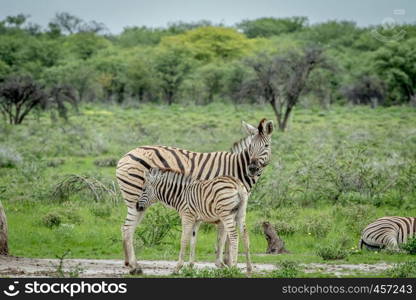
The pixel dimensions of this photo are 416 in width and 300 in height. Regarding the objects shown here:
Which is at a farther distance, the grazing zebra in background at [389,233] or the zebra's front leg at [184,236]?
the grazing zebra in background at [389,233]

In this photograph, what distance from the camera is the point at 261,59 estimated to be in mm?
40938

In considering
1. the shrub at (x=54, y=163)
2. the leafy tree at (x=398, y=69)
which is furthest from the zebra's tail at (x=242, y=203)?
the leafy tree at (x=398, y=69)

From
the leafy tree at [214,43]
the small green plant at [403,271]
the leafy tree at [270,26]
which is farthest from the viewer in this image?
the leafy tree at [270,26]

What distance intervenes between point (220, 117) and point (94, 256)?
3304cm

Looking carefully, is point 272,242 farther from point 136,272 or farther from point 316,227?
point 136,272

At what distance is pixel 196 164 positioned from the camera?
11.4 m

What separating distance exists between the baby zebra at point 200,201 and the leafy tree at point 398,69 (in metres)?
49.2

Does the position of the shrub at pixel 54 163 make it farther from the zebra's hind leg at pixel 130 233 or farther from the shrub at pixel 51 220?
the zebra's hind leg at pixel 130 233

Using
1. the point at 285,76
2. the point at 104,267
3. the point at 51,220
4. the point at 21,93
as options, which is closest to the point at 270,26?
the point at 285,76

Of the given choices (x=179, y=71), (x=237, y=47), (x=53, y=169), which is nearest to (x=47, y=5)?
(x=237, y=47)

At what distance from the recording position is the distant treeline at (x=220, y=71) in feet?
126

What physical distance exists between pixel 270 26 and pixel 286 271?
106 metres

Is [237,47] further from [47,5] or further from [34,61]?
[47,5]

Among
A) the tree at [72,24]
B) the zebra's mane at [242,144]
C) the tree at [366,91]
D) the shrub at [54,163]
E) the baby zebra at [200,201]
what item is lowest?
the shrub at [54,163]
